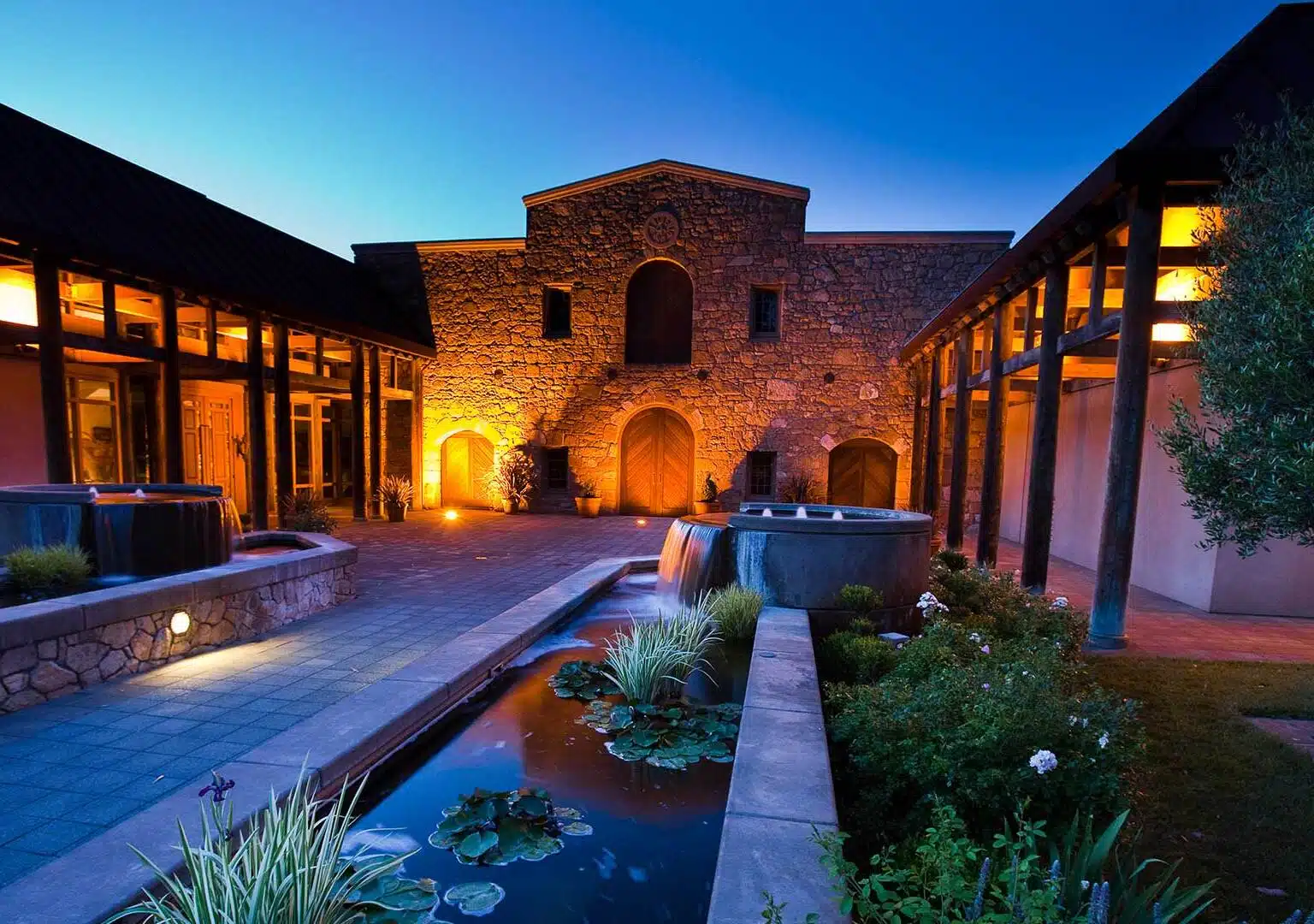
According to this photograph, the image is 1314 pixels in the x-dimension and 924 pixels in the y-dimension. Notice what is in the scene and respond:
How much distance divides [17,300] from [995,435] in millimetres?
11355

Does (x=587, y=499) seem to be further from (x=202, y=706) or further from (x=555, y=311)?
(x=202, y=706)

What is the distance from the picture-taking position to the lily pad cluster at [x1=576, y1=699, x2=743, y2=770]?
2.83 m

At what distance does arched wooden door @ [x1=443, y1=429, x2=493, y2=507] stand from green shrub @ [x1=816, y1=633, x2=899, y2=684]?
1171 cm

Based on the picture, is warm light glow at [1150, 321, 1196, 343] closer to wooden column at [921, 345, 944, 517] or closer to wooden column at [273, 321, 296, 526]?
wooden column at [921, 345, 944, 517]

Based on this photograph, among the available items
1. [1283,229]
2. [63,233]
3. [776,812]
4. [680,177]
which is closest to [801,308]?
[680,177]

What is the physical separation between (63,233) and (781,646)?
303 inches

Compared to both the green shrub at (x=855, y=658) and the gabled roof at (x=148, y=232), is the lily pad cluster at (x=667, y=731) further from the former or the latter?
the gabled roof at (x=148, y=232)

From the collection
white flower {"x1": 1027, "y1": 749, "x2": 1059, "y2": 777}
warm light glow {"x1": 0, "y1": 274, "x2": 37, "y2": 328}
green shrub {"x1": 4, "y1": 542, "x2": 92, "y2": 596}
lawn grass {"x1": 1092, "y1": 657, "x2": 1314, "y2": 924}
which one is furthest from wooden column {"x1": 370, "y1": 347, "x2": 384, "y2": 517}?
white flower {"x1": 1027, "y1": 749, "x2": 1059, "y2": 777}

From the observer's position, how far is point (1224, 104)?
14.9 ft

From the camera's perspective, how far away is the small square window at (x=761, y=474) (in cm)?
1355

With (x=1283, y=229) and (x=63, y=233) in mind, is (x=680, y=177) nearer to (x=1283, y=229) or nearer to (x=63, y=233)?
(x=63, y=233)

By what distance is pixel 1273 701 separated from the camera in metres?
3.77

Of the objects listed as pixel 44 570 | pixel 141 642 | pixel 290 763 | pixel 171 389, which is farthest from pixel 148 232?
pixel 290 763

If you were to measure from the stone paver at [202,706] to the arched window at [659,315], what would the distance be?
7.44 m
